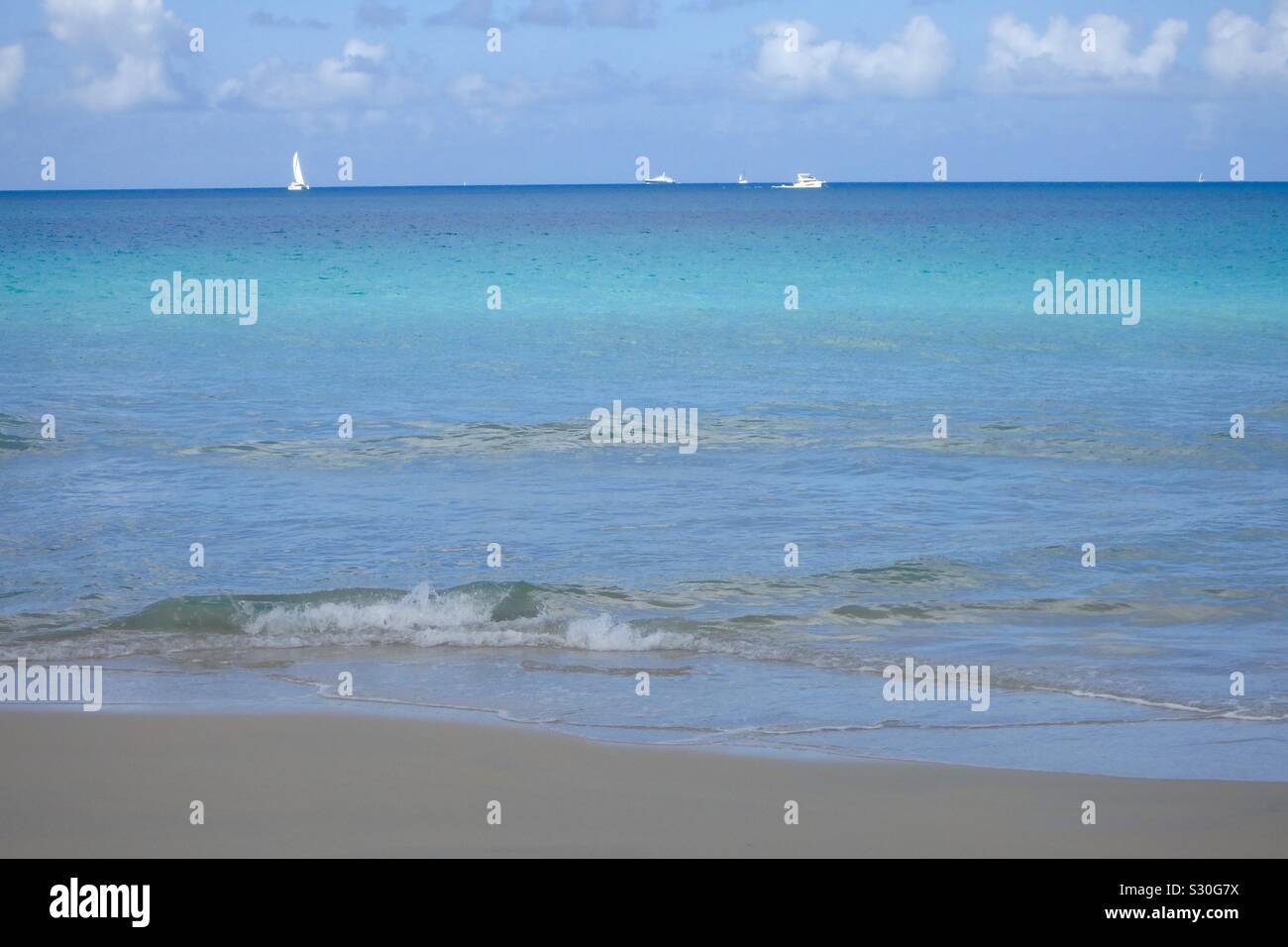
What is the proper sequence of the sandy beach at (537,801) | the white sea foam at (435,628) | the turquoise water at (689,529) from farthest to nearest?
the white sea foam at (435,628) < the turquoise water at (689,529) < the sandy beach at (537,801)

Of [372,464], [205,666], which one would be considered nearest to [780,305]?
[372,464]

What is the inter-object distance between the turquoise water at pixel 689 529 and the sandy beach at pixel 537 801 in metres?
0.42

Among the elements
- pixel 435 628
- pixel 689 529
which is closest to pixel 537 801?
pixel 435 628

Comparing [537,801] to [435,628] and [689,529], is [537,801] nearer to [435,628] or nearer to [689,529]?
[435,628]

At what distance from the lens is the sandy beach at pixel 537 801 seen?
16.7ft

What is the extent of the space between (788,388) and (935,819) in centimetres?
1384

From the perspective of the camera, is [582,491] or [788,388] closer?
[582,491]

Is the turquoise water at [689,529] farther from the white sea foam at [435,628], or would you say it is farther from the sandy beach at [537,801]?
the sandy beach at [537,801]

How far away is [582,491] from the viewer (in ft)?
39.9

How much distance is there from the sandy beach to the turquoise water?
1.36ft

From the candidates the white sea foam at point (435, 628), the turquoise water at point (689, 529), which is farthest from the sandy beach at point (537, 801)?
the white sea foam at point (435, 628)

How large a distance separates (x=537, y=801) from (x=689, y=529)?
17.5 feet

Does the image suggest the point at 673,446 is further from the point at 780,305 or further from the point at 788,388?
the point at 780,305
